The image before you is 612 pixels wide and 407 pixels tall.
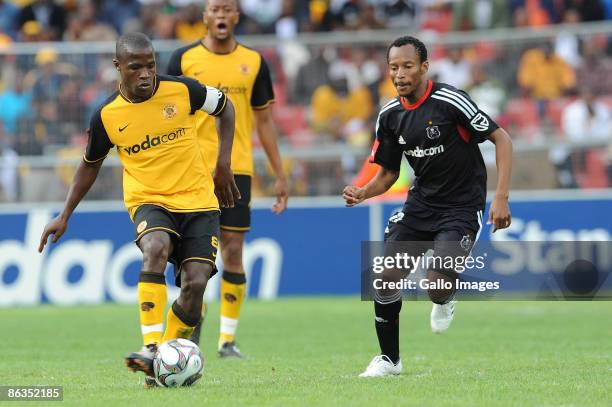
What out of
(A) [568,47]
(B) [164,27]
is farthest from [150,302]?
(B) [164,27]

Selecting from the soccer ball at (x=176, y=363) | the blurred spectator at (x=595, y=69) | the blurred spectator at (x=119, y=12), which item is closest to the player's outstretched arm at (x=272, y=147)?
the soccer ball at (x=176, y=363)

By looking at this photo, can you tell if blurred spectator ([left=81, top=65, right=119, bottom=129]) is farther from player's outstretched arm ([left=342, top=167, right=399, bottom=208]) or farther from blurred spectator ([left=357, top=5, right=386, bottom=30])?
player's outstretched arm ([left=342, top=167, right=399, bottom=208])

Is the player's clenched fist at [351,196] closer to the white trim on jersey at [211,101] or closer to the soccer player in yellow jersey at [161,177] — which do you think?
the soccer player in yellow jersey at [161,177]

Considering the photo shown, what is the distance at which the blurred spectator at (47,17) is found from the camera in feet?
69.5

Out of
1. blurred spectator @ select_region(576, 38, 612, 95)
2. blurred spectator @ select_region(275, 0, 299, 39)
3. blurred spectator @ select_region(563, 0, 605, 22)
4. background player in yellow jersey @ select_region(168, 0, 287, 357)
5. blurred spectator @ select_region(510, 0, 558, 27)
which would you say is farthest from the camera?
blurred spectator @ select_region(275, 0, 299, 39)

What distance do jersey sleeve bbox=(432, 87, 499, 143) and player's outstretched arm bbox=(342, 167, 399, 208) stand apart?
26.2 inches

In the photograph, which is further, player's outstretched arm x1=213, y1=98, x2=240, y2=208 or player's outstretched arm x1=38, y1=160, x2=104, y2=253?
player's outstretched arm x1=213, y1=98, x2=240, y2=208

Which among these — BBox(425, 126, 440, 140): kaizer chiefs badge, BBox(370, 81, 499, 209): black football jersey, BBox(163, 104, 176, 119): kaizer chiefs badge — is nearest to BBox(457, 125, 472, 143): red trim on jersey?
BBox(370, 81, 499, 209): black football jersey

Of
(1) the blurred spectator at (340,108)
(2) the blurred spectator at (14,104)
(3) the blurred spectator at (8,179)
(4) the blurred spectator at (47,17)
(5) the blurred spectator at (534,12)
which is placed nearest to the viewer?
(3) the blurred spectator at (8,179)

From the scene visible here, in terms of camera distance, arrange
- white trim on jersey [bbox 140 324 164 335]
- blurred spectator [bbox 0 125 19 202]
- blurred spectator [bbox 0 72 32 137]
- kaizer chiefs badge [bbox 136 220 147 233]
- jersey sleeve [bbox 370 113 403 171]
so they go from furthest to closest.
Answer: blurred spectator [bbox 0 72 32 137], blurred spectator [bbox 0 125 19 202], jersey sleeve [bbox 370 113 403 171], kaizer chiefs badge [bbox 136 220 147 233], white trim on jersey [bbox 140 324 164 335]

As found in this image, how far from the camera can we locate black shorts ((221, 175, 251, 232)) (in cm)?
1052

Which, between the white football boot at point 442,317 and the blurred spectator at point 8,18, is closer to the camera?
the white football boot at point 442,317

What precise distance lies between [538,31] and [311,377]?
1131 cm

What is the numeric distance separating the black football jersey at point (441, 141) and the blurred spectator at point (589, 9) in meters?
12.6
